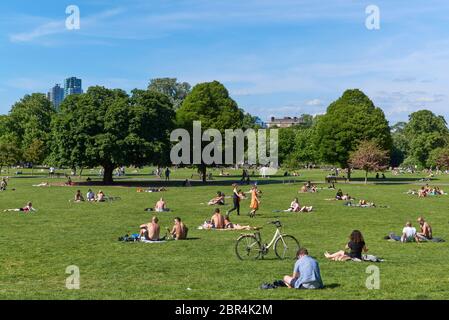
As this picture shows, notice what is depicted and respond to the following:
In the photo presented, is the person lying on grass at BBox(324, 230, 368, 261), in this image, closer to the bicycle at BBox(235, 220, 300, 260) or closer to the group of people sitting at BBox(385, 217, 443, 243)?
the bicycle at BBox(235, 220, 300, 260)

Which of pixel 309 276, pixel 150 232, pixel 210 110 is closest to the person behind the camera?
pixel 309 276

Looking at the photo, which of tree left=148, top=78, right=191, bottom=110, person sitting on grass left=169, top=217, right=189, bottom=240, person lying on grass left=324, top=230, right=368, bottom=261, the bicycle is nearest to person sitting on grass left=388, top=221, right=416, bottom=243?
person lying on grass left=324, top=230, right=368, bottom=261

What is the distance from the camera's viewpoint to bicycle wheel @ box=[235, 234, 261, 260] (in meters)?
19.7

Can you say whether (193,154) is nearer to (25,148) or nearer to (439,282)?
(25,148)

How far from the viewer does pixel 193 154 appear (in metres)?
78.2

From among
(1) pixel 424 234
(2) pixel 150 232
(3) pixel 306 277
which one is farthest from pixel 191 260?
(1) pixel 424 234

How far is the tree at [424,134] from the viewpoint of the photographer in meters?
143

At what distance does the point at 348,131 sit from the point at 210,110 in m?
23.3

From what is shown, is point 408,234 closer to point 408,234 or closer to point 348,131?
point 408,234

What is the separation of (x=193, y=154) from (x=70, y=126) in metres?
17.3

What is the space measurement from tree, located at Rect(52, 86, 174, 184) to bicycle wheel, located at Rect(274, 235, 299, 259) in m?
49.6

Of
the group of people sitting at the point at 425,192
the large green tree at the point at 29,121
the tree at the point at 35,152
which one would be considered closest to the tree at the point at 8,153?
the tree at the point at 35,152

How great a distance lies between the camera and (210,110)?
8388cm

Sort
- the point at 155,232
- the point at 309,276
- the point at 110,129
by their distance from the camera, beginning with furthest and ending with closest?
the point at 110,129
the point at 155,232
the point at 309,276
